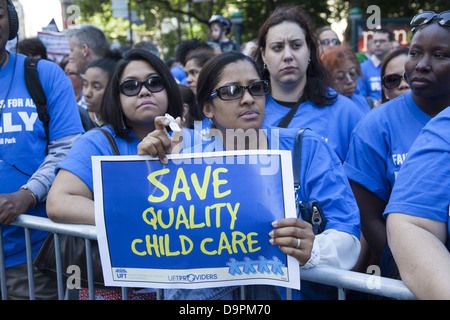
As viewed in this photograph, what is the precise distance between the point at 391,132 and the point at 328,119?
2.66ft

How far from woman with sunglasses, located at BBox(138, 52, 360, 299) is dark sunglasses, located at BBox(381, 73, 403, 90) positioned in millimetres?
1273

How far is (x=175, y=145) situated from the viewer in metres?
2.04

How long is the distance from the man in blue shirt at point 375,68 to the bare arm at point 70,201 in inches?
181

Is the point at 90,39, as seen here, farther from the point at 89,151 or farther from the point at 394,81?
the point at 394,81

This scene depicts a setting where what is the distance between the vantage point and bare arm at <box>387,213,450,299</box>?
1372 millimetres

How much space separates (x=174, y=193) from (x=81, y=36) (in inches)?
158

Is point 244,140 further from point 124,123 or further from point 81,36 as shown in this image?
point 81,36

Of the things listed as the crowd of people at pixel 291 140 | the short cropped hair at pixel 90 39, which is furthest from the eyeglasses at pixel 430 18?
the short cropped hair at pixel 90 39

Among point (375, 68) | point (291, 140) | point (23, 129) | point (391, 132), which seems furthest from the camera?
point (375, 68)

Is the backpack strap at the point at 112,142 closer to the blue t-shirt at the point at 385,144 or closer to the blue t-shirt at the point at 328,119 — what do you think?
the blue t-shirt at the point at 328,119

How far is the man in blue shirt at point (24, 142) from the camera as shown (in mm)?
2834

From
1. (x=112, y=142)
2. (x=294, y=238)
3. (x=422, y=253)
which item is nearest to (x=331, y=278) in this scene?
(x=294, y=238)

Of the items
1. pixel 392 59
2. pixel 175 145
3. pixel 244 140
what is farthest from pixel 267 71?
pixel 175 145

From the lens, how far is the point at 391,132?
8.05 ft
